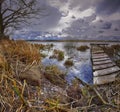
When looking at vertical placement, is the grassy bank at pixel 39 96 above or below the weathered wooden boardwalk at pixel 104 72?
above

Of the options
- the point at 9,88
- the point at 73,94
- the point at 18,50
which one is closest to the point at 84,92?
the point at 73,94

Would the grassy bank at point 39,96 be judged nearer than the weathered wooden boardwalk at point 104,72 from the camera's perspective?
Yes

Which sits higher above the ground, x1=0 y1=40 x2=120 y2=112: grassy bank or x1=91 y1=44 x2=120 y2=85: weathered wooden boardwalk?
x1=0 y1=40 x2=120 y2=112: grassy bank

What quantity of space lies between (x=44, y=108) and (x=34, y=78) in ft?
3.35

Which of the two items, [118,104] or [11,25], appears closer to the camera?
[118,104]

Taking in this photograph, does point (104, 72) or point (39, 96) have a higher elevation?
point (39, 96)

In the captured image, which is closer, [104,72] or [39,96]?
[39,96]

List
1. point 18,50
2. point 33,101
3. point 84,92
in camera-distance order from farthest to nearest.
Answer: point 18,50 → point 84,92 → point 33,101

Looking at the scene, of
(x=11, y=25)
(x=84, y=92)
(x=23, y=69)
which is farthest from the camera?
(x=11, y=25)

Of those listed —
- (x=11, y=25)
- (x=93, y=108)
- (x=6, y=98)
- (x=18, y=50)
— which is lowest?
(x=93, y=108)

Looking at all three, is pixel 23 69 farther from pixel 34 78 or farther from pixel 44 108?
pixel 44 108

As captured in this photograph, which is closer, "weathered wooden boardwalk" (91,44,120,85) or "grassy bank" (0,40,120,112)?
"grassy bank" (0,40,120,112)

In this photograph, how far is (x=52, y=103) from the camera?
3383 mm

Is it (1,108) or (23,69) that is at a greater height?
(23,69)
